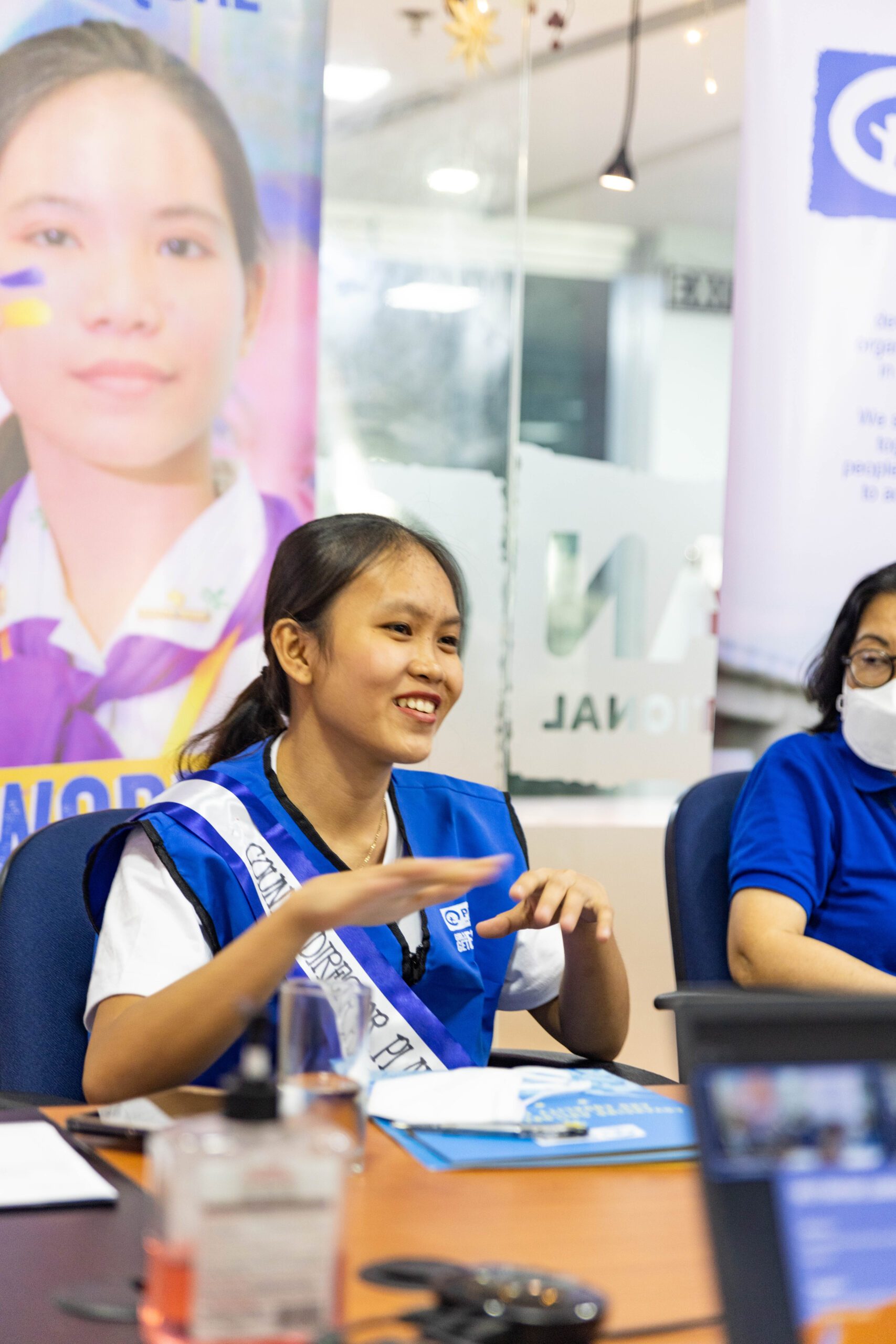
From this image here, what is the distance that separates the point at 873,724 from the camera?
2324mm

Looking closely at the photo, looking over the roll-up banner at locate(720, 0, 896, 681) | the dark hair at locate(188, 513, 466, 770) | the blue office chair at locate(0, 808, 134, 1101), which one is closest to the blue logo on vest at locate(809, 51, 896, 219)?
the roll-up banner at locate(720, 0, 896, 681)

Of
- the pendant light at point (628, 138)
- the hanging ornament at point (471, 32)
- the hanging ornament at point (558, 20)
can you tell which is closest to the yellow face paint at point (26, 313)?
the hanging ornament at point (471, 32)

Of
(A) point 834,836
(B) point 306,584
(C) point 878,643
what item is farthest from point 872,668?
(B) point 306,584

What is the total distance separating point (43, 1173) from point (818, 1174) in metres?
0.71

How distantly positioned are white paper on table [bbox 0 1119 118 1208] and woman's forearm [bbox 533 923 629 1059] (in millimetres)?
681

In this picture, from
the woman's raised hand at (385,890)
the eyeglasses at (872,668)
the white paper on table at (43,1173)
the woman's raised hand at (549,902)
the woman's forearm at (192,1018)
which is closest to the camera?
the white paper on table at (43,1173)

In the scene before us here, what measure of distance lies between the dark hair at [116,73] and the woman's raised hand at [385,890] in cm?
183

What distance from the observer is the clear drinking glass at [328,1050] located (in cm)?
114

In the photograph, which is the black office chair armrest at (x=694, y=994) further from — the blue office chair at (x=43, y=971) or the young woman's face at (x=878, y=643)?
the blue office chair at (x=43, y=971)

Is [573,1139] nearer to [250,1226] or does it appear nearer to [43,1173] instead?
[43,1173]

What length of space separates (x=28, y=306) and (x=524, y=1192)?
7.13ft

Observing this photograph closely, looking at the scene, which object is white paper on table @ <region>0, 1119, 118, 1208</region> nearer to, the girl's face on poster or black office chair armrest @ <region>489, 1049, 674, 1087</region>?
black office chair armrest @ <region>489, 1049, 674, 1087</region>

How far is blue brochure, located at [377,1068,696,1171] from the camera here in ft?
3.94

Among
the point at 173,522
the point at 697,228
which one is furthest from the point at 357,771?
the point at 697,228
